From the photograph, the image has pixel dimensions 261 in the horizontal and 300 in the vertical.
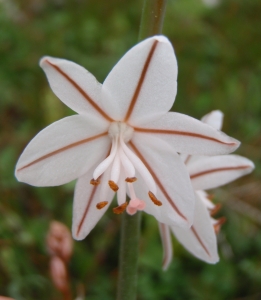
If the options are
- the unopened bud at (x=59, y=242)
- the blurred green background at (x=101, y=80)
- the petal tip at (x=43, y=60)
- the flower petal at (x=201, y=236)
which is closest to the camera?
the petal tip at (x=43, y=60)

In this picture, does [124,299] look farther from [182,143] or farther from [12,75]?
[12,75]

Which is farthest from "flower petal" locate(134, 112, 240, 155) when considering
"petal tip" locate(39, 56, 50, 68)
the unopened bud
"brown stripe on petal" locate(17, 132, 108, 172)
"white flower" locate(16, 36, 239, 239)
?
the unopened bud

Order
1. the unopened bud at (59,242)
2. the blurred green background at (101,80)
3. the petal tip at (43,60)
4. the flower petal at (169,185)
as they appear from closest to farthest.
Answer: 1. the petal tip at (43,60)
2. the flower petal at (169,185)
3. the unopened bud at (59,242)
4. the blurred green background at (101,80)

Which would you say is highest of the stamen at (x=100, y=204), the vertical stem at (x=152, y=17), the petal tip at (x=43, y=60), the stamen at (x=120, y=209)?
the vertical stem at (x=152, y=17)

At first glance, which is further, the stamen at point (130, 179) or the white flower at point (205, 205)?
the white flower at point (205, 205)

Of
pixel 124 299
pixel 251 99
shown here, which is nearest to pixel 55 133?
pixel 124 299

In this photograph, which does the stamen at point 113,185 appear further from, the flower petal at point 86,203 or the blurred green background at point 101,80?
the blurred green background at point 101,80

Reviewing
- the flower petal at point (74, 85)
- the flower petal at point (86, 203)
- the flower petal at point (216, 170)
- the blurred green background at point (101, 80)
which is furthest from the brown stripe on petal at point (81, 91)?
the blurred green background at point (101, 80)

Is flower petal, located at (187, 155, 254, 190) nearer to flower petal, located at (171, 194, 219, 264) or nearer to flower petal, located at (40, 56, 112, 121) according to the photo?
flower petal, located at (171, 194, 219, 264)

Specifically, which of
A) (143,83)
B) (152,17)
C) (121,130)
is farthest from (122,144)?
(152,17)
